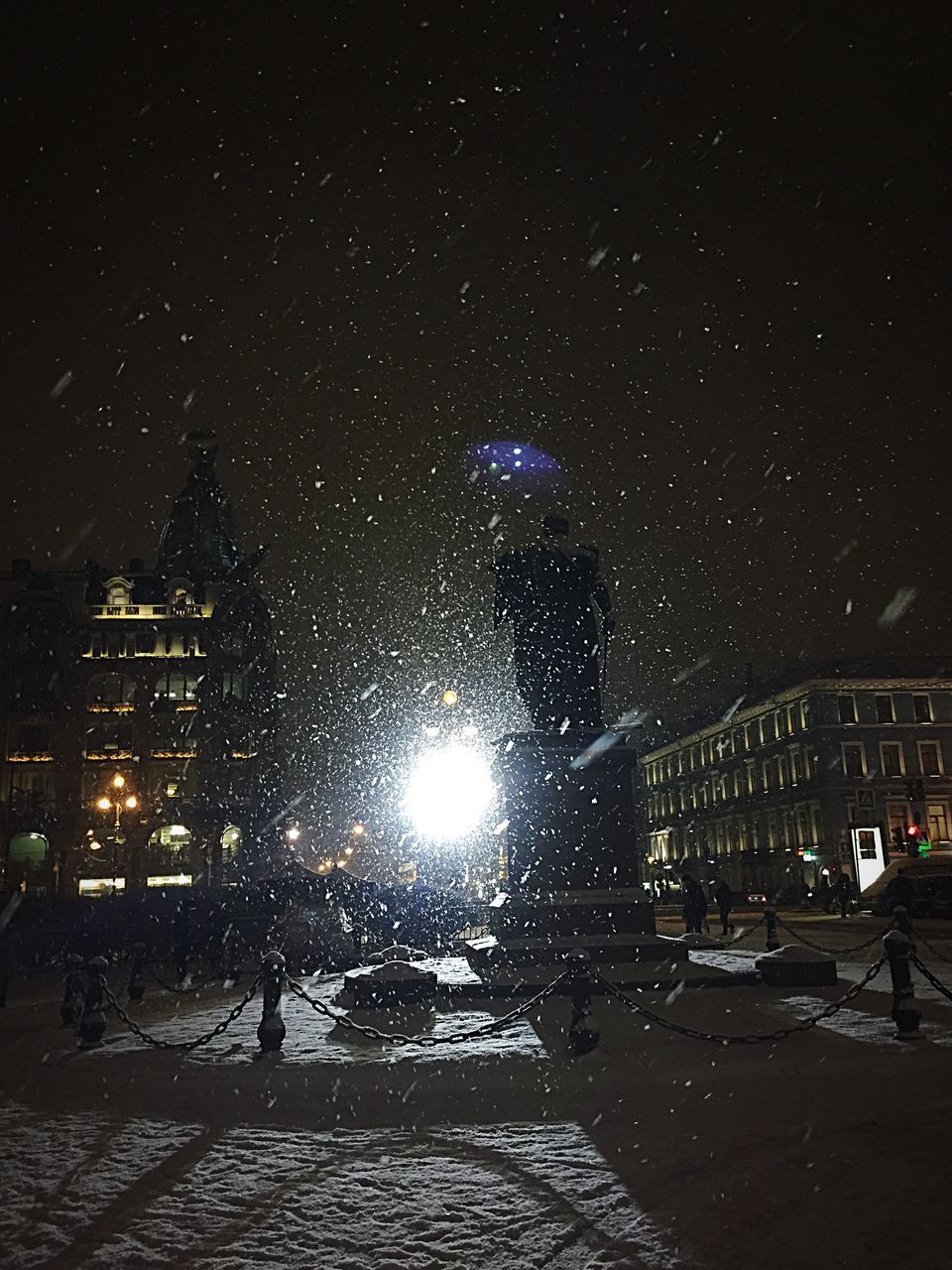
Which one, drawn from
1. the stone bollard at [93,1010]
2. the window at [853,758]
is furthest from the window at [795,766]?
the stone bollard at [93,1010]

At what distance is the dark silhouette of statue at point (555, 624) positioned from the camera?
1521 cm

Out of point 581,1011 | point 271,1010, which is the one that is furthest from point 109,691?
point 581,1011

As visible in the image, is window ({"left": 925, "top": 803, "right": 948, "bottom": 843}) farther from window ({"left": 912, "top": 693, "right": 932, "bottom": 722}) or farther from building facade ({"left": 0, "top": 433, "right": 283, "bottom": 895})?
building facade ({"left": 0, "top": 433, "right": 283, "bottom": 895})

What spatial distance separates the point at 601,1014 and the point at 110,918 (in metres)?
25.3

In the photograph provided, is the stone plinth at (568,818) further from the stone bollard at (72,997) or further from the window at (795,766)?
the window at (795,766)

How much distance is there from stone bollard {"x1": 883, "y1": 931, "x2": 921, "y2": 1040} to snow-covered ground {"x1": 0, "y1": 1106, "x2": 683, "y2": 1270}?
4.53 m

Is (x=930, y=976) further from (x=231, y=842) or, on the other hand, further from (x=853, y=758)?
(x=853, y=758)

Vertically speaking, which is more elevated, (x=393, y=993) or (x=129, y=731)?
(x=129, y=731)

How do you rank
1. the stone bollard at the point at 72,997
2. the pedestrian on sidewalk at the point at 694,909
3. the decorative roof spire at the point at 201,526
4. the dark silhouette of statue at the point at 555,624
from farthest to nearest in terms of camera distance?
the decorative roof spire at the point at 201,526
the pedestrian on sidewalk at the point at 694,909
the dark silhouette of statue at the point at 555,624
the stone bollard at the point at 72,997

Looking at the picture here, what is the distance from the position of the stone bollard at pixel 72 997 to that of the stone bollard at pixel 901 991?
10240 mm

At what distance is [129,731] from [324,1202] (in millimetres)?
59082

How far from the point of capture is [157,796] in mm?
58719

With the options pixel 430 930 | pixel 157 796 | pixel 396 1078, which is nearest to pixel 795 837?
pixel 157 796

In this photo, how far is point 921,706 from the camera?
6400 cm
